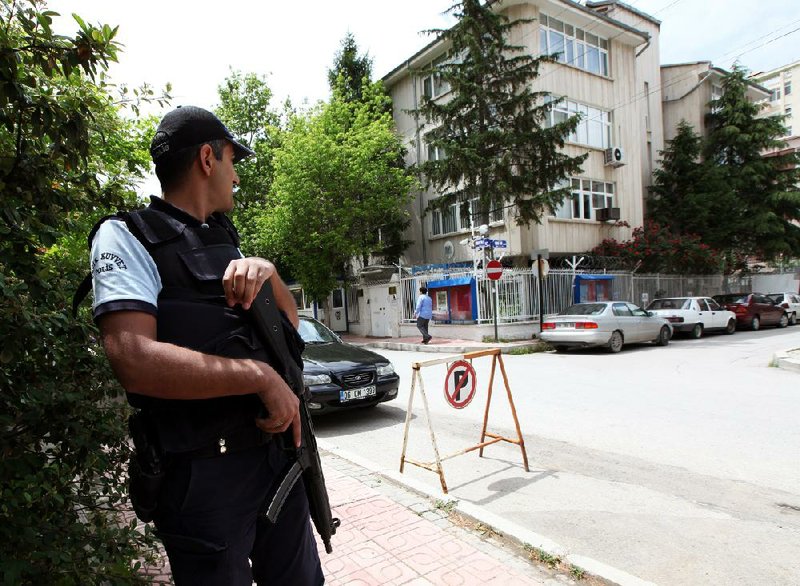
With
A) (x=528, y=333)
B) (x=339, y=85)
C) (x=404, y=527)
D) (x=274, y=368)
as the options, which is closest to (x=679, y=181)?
(x=528, y=333)

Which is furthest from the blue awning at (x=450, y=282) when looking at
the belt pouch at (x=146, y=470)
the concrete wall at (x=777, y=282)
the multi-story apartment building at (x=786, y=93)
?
the multi-story apartment building at (x=786, y=93)

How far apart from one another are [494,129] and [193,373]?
740 inches

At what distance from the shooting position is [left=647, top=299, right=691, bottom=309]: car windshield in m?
19.2

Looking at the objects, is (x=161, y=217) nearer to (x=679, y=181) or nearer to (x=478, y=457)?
(x=478, y=457)

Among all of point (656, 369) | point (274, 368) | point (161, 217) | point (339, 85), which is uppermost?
point (339, 85)

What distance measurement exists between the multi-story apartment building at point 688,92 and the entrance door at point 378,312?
63.0ft

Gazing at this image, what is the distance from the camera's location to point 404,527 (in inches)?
148

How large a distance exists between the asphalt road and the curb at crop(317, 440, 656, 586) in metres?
0.23

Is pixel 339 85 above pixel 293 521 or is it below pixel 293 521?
above

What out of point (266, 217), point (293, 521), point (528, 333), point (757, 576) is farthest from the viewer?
point (266, 217)

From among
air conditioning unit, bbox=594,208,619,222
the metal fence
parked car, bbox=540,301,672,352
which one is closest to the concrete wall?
the metal fence

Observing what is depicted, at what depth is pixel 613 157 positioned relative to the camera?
75.4ft

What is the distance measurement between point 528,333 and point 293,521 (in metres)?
17.3

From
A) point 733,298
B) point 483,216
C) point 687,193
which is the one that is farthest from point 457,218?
point 733,298
